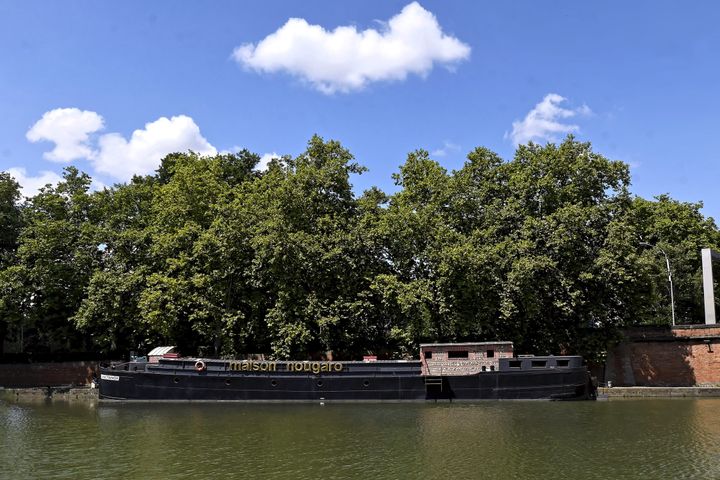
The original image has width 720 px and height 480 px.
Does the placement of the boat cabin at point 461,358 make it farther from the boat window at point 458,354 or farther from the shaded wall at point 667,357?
the shaded wall at point 667,357

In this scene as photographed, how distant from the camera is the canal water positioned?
2172cm

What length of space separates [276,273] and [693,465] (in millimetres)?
33522

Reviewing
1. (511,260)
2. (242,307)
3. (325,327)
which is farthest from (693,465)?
(242,307)

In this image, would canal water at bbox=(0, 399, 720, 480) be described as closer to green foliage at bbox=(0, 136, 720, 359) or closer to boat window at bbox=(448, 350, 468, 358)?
boat window at bbox=(448, 350, 468, 358)

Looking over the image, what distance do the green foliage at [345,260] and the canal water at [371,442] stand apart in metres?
9.98

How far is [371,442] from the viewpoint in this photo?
27125mm

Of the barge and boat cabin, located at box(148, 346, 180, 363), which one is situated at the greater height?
boat cabin, located at box(148, 346, 180, 363)

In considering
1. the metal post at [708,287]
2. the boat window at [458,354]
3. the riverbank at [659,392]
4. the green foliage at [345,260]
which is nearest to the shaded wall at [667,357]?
the metal post at [708,287]

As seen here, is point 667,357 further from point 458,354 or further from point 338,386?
point 338,386

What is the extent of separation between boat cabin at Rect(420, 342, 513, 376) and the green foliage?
3.39 meters

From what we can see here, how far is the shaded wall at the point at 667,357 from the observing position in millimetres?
49281

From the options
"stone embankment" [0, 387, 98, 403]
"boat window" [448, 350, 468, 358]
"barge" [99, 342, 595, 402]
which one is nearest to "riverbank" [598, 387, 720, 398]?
"barge" [99, 342, 595, 402]

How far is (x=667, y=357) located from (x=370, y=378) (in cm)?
2463

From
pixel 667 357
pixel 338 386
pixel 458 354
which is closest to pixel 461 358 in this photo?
pixel 458 354
